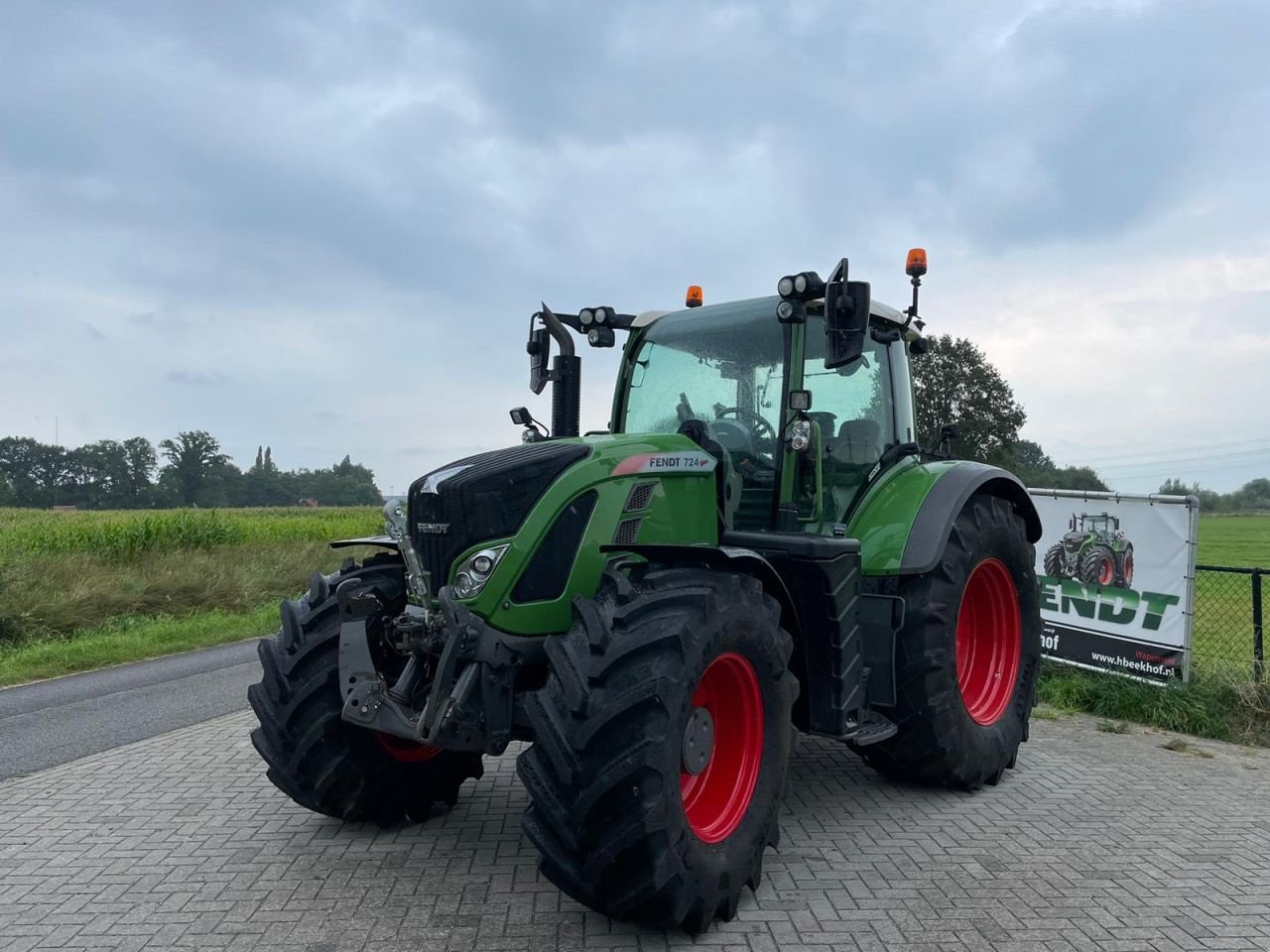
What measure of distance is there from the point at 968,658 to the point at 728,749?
2.47 m

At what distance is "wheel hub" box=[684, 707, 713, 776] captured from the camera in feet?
11.5

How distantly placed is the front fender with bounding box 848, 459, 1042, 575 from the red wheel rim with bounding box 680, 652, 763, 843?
1293 mm

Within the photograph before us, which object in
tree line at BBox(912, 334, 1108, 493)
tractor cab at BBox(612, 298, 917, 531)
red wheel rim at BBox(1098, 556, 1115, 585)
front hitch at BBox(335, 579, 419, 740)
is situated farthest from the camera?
tree line at BBox(912, 334, 1108, 493)

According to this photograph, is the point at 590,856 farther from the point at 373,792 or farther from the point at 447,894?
the point at 373,792

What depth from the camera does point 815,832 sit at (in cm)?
449

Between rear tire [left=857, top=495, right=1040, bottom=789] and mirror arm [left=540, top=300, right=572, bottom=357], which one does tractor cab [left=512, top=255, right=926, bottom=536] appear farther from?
rear tire [left=857, top=495, right=1040, bottom=789]

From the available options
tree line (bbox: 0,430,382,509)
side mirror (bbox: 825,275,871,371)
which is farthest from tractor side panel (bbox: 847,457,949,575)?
tree line (bbox: 0,430,382,509)

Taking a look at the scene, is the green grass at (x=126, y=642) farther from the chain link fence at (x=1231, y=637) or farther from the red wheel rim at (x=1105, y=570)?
the chain link fence at (x=1231, y=637)

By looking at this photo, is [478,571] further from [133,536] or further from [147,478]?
[147,478]

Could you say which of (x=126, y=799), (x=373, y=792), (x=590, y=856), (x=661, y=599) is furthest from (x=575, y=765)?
(x=126, y=799)

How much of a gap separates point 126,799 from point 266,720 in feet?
4.95

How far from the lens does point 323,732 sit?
405cm

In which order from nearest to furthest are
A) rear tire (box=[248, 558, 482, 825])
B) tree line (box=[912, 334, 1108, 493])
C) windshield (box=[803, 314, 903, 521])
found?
rear tire (box=[248, 558, 482, 825]), windshield (box=[803, 314, 903, 521]), tree line (box=[912, 334, 1108, 493])

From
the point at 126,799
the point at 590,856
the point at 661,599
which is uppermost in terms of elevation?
the point at 661,599
